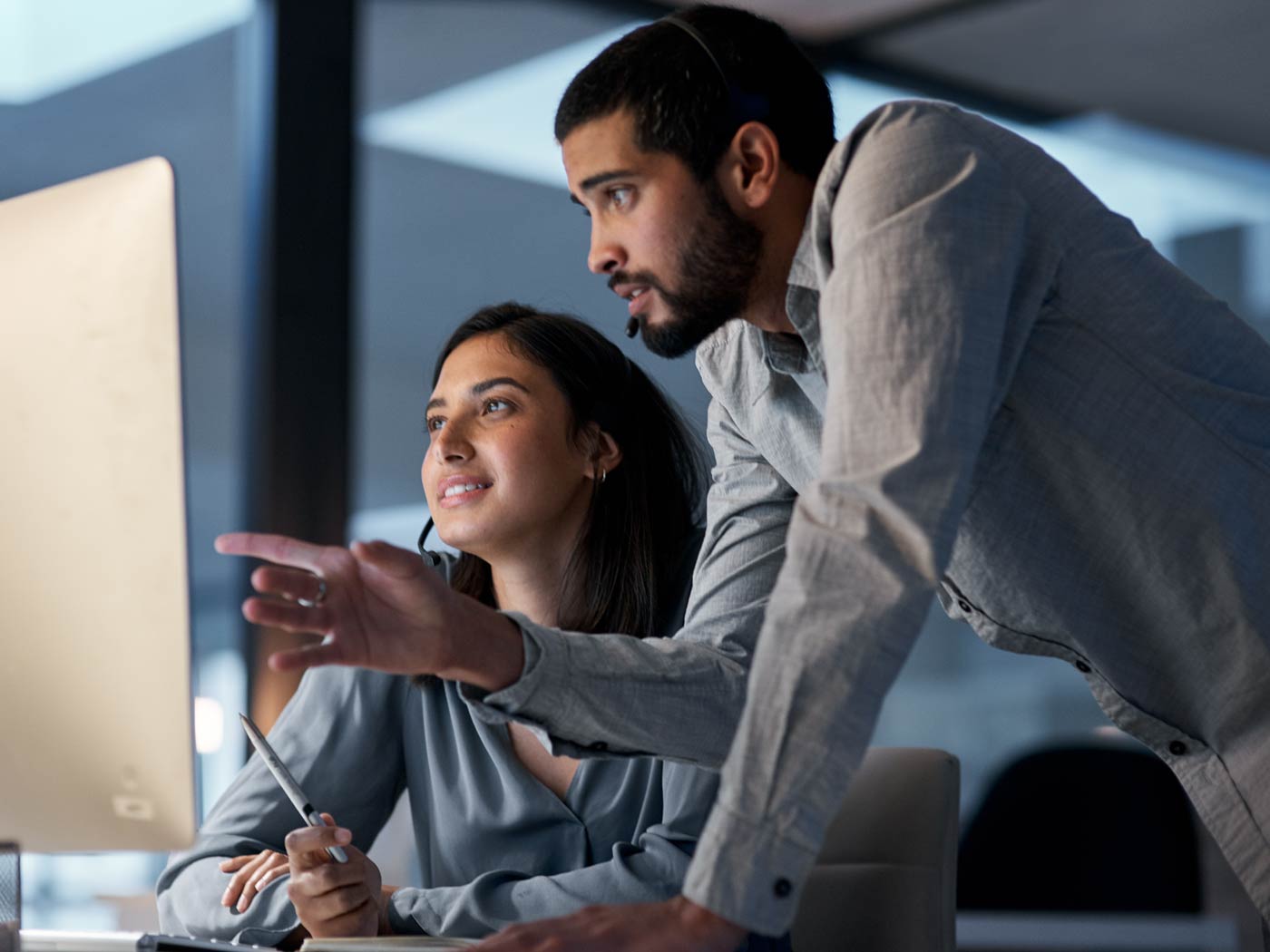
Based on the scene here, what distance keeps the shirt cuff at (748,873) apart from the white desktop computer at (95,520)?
28 centimetres

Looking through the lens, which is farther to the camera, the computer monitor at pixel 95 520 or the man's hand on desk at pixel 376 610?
the man's hand on desk at pixel 376 610

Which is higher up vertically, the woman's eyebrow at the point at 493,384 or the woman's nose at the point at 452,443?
the woman's eyebrow at the point at 493,384

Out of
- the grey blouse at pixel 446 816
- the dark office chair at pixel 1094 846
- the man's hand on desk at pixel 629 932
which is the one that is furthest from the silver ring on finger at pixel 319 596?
the dark office chair at pixel 1094 846

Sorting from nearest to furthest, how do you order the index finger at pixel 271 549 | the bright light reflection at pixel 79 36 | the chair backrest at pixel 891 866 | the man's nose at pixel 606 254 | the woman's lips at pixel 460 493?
the index finger at pixel 271 549 → the man's nose at pixel 606 254 → the chair backrest at pixel 891 866 → the woman's lips at pixel 460 493 → the bright light reflection at pixel 79 36

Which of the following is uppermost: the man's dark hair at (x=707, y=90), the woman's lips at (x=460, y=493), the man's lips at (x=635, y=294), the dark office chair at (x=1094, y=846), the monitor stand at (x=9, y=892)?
the man's dark hair at (x=707, y=90)

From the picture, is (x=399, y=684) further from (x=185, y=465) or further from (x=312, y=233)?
(x=312, y=233)

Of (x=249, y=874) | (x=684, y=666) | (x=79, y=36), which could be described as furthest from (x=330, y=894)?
(x=79, y=36)

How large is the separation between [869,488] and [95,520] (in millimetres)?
428

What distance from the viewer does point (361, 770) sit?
1.67 m

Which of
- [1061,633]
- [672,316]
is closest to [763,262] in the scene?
[672,316]

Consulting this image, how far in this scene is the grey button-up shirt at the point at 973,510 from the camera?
82 cm

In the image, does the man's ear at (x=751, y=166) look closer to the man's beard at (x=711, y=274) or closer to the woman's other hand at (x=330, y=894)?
the man's beard at (x=711, y=274)

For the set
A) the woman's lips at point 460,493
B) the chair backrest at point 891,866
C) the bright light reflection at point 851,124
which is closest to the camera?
the chair backrest at point 891,866

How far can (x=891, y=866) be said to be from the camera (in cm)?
140
